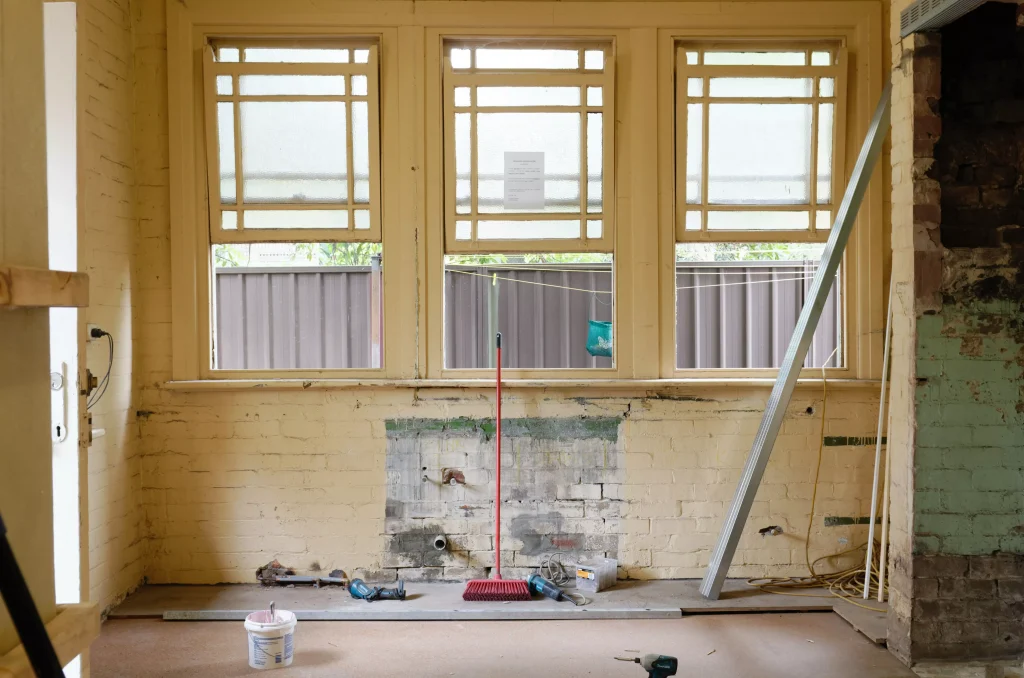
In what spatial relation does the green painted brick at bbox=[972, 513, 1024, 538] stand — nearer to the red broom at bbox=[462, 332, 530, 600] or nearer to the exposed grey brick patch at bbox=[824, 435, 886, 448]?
the exposed grey brick patch at bbox=[824, 435, 886, 448]

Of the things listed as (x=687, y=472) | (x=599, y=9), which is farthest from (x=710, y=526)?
(x=599, y=9)

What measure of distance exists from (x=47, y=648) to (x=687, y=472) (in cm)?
347

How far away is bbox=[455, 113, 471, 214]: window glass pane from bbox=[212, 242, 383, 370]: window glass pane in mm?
605

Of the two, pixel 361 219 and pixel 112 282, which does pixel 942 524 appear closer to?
pixel 361 219

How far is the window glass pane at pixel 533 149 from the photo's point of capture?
4.08m

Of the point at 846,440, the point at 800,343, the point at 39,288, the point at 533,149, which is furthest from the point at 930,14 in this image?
the point at 39,288

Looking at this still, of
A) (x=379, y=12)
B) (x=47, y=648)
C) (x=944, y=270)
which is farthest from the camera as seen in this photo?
(x=379, y=12)

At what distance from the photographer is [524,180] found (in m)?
4.09

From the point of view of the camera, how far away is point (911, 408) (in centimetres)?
309

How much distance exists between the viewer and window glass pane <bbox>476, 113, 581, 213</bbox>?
4078 millimetres

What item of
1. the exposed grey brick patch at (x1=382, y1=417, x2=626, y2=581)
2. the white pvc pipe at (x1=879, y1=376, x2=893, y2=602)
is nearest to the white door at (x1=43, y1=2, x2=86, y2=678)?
the exposed grey brick patch at (x1=382, y1=417, x2=626, y2=581)

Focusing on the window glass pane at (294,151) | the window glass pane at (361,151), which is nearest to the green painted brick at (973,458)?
the window glass pane at (361,151)

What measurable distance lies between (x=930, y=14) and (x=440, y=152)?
2217 millimetres

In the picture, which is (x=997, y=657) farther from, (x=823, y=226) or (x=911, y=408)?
(x=823, y=226)
